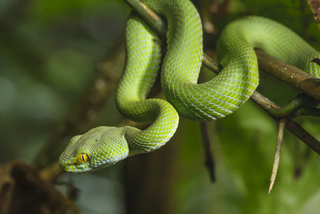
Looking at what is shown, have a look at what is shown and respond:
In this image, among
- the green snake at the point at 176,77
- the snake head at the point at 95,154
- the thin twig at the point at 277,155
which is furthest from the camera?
the snake head at the point at 95,154

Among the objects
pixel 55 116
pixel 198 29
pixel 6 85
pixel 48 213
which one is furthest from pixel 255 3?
pixel 6 85

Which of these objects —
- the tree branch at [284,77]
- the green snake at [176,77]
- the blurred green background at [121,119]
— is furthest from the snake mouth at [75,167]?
the blurred green background at [121,119]

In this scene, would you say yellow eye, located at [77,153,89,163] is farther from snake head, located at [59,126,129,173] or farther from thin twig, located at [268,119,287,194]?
thin twig, located at [268,119,287,194]

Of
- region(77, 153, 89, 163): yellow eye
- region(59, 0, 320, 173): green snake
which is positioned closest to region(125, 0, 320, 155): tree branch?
region(59, 0, 320, 173): green snake

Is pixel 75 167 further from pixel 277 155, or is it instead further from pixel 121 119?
pixel 121 119

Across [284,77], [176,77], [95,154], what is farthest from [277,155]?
[95,154]

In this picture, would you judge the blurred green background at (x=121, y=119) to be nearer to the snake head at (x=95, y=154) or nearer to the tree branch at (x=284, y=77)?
the tree branch at (x=284, y=77)
